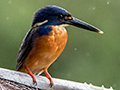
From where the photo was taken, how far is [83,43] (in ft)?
24.8

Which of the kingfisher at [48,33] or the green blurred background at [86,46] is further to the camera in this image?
the green blurred background at [86,46]

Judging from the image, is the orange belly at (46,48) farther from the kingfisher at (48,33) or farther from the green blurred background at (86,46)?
the green blurred background at (86,46)

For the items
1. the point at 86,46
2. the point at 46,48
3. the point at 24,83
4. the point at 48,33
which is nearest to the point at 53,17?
the point at 48,33

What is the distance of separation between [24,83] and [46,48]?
457 mm

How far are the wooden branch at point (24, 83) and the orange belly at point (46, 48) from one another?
0.89ft

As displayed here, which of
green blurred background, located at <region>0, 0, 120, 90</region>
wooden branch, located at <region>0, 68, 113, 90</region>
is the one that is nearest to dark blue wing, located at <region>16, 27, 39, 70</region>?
wooden branch, located at <region>0, 68, 113, 90</region>

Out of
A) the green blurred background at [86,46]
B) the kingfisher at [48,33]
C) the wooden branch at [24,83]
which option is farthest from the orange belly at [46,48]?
the green blurred background at [86,46]

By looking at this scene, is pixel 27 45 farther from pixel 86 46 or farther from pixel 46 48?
pixel 86 46

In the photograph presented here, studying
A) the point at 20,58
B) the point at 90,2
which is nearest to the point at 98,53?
the point at 90,2

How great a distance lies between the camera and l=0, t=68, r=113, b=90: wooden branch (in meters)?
2.72

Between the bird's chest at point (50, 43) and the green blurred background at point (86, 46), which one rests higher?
the bird's chest at point (50, 43)

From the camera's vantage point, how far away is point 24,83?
2.80 metres

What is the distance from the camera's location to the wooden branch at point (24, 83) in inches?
107

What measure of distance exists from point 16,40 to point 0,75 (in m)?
4.40
